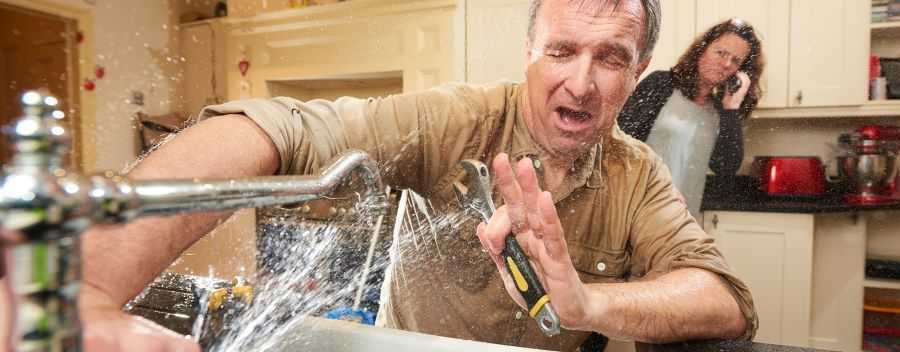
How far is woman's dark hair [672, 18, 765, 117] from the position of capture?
768mm

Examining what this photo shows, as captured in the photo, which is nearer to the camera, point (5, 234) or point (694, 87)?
point (5, 234)

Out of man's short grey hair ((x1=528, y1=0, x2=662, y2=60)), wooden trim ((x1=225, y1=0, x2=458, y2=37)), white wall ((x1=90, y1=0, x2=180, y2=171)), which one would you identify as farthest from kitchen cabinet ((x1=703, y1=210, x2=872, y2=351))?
white wall ((x1=90, y1=0, x2=180, y2=171))

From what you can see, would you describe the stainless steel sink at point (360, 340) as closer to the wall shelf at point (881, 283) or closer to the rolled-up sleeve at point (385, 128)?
the rolled-up sleeve at point (385, 128)

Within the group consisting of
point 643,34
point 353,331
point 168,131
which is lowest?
point 353,331

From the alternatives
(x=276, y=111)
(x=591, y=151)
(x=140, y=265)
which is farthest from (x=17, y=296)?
(x=591, y=151)

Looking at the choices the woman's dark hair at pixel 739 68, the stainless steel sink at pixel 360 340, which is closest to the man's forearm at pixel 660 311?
the stainless steel sink at pixel 360 340

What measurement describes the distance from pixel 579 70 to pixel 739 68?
17.8 inches

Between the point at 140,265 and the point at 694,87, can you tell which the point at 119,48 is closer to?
the point at 140,265

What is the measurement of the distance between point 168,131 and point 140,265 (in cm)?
46

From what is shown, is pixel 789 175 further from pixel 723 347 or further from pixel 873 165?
pixel 723 347

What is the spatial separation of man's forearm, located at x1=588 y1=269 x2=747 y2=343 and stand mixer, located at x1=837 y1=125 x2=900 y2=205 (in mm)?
513

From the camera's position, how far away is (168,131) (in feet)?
2.48

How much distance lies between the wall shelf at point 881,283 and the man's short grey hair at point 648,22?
649 mm

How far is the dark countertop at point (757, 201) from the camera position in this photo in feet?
2.71
